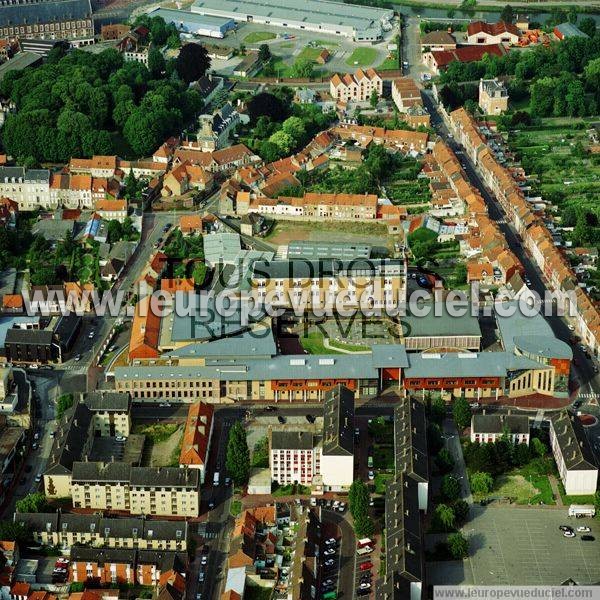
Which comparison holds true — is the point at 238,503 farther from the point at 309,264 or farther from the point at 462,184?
the point at 462,184

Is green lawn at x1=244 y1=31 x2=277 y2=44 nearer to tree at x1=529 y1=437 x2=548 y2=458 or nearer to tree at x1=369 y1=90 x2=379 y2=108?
tree at x1=369 y1=90 x2=379 y2=108

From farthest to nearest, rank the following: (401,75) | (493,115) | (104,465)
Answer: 1. (401,75)
2. (493,115)
3. (104,465)

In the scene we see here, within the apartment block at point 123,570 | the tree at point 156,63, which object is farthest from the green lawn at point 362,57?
the apartment block at point 123,570

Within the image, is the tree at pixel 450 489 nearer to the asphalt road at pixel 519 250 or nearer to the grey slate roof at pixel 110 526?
the grey slate roof at pixel 110 526

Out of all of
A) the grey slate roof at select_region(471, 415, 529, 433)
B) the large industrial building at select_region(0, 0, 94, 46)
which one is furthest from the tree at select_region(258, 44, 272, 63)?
the grey slate roof at select_region(471, 415, 529, 433)

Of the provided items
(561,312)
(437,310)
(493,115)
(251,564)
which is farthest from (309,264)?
(493,115)

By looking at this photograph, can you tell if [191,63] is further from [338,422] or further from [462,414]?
[338,422]
